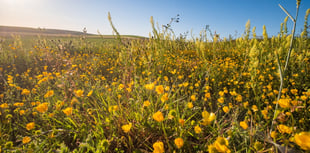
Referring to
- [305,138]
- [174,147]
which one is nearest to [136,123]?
[174,147]

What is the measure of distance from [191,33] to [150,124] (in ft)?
14.7

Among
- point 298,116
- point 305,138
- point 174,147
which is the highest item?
point 305,138

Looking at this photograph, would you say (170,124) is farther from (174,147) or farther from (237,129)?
(237,129)

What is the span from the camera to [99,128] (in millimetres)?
1215

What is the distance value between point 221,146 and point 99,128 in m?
0.93

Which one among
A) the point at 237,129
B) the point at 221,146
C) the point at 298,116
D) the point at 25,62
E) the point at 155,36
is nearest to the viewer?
the point at 221,146

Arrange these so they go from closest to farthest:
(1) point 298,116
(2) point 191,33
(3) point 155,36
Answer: (1) point 298,116 → (3) point 155,36 → (2) point 191,33

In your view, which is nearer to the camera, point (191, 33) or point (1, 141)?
point (1, 141)

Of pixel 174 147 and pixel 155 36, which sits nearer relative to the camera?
pixel 174 147

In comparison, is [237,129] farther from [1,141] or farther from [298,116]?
[1,141]

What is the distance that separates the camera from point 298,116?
5.09 ft

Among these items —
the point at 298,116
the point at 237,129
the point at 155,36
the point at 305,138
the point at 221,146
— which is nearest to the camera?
the point at 305,138

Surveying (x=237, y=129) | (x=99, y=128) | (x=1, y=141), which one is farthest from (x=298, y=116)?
(x=1, y=141)

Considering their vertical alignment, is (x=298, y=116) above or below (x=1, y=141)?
above
